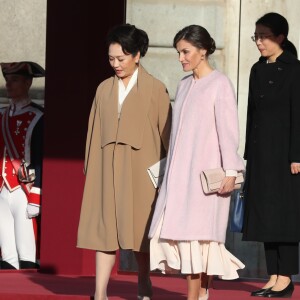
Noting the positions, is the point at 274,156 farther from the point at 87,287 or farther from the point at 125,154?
the point at 87,287

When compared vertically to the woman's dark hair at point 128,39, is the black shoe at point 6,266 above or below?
below

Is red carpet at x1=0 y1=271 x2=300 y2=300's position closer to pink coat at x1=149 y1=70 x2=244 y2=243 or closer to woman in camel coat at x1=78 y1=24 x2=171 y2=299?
woman in camel coat at x1=78 y1=24 x2=171 y2=299

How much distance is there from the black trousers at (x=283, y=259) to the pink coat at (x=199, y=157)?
1071 mm

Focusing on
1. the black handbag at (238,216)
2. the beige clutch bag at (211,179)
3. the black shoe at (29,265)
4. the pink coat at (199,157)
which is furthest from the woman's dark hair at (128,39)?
the black shoe at (29,265)

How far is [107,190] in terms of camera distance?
10148 millimetres

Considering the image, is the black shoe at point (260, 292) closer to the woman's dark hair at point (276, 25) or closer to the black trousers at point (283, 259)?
the black trousers at point (283, 259)

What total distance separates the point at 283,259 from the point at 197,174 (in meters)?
1.29

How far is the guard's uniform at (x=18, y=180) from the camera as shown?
504 inches

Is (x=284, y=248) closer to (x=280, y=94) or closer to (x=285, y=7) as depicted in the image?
(x=280, y=94)

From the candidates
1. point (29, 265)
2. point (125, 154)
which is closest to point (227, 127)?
point (125, 154)

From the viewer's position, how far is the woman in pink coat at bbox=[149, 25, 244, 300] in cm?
969

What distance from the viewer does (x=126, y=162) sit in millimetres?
10148

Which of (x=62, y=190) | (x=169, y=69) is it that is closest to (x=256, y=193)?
(x=62, y=190)

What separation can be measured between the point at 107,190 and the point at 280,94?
131cm
